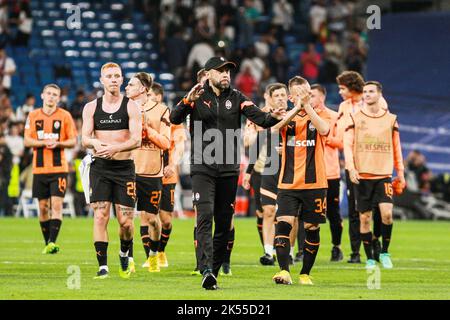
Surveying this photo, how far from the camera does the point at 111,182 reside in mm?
13312

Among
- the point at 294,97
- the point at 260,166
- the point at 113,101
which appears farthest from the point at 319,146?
the point at 260,166

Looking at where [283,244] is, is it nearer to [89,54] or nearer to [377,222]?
[377,222]

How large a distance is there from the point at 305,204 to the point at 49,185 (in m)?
6.87

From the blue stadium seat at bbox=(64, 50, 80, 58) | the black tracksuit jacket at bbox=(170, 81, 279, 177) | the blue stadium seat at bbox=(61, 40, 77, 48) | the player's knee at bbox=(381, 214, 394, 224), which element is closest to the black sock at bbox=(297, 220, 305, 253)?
the player's knee at bbox=(381, 214, 394, 224)

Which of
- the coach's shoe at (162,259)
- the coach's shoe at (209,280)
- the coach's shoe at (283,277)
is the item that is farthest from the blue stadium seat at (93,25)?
the coach's shoe at (209,280)

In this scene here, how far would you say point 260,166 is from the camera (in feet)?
55.6

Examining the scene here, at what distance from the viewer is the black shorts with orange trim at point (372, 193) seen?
609 inches

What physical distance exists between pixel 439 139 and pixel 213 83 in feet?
61.8

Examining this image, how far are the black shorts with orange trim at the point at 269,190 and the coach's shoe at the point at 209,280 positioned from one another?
4637 mm

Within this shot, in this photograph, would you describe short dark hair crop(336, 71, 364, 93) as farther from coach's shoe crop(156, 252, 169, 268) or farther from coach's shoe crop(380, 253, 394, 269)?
coach's shoe crop(156, 252, 169, 268)

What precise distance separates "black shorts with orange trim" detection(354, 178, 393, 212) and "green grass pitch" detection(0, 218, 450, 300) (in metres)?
0.88

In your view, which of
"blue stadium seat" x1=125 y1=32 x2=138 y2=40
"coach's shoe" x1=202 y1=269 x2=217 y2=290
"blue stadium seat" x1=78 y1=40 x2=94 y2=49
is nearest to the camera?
"coach's shoe" x1=202 y1=269 x2=217 y2=290

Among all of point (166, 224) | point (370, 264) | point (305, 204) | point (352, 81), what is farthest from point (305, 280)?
point (352, 81)

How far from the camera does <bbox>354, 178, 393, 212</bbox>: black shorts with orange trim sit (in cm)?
1547
